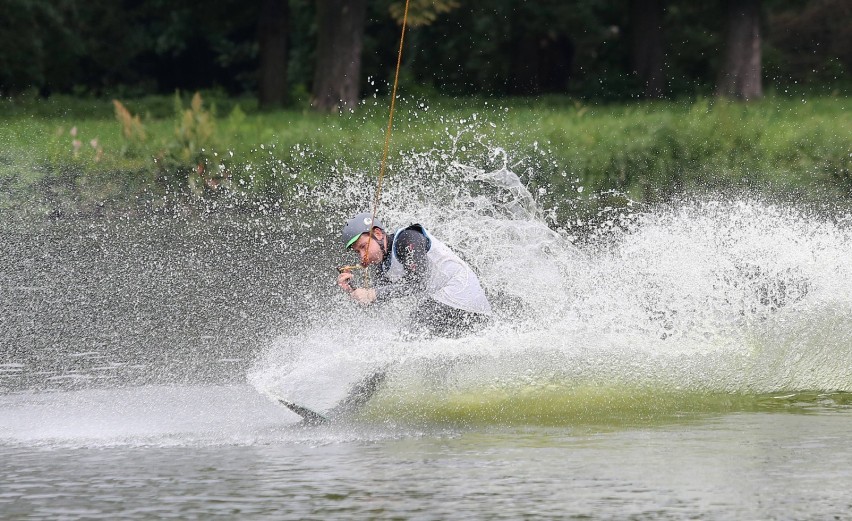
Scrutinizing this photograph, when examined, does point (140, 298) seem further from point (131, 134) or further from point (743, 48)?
point (743, 48)

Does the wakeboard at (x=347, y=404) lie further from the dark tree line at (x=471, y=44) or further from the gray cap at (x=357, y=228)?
the dark tree line at (x=471, y=44)

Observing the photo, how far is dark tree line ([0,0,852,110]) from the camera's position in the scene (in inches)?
1185

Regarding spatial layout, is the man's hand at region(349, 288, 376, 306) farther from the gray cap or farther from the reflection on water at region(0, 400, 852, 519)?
the reflection on water at region(0, 400, 852, 519)

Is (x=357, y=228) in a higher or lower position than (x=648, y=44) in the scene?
lower

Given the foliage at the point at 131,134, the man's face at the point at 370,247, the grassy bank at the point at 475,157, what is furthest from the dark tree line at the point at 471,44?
the man's face at the point at 370,247

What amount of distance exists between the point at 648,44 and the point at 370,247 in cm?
2451

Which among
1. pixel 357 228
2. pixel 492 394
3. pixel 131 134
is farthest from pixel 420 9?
pixel 492 394

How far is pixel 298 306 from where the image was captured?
16.7 meters

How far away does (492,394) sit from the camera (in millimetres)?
10664

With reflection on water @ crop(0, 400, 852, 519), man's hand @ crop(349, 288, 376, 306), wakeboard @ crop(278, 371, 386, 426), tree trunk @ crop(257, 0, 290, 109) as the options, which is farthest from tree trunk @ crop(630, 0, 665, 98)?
reflection on water @ crop(0, 400, 852, 519)

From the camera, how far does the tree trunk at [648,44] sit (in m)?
33.9

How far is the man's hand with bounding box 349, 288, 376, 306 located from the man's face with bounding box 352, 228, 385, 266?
0.21m

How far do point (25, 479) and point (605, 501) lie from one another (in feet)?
9.74

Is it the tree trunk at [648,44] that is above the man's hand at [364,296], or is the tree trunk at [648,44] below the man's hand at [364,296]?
above
